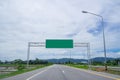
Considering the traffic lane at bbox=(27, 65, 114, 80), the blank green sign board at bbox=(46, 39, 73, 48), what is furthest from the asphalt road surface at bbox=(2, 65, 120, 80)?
the blank green sign board at bbox=(46, 39, 73, 48)

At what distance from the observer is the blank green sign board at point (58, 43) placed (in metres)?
45.6

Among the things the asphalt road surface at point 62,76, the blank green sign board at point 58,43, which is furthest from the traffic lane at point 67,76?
the blank green sign board at point 58,43

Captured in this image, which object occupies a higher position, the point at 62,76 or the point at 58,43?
the point at 58,43

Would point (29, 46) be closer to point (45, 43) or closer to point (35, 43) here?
point (35, 43)

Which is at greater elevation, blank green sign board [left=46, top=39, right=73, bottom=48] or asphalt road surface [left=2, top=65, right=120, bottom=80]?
blank green sign board [left=46, top=39, right=73, bottom=48]

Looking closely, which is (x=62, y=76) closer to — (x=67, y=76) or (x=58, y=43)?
(x=67, y=76)

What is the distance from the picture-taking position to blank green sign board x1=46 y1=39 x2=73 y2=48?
149 ft

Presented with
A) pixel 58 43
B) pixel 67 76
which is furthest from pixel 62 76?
pixel 58 43

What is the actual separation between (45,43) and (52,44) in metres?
2.16

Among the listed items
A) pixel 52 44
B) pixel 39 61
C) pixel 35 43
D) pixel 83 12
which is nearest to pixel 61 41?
pixel 52 44

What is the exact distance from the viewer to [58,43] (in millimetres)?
45531

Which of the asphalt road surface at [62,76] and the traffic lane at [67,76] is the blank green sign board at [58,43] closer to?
the asphalt road surface at [62,76]

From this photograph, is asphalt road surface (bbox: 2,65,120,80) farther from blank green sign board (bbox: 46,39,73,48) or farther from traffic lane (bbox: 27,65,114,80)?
blank green sign board (bbox: 46,39,73,48)

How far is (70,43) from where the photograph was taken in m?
46.3
